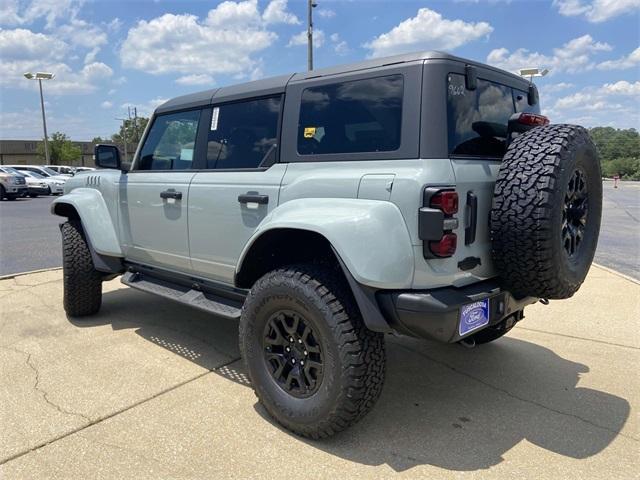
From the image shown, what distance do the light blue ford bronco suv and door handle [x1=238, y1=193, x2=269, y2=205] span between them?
2 centimetres

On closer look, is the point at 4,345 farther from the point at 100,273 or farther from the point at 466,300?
the point at 466,300

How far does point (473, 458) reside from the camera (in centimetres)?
251

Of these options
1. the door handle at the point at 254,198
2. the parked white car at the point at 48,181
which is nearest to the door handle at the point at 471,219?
the door handle at the point at 254,198

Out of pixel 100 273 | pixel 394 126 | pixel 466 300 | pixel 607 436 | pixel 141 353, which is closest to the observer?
pixel 466 300

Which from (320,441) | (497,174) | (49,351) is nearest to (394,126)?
(497,174)

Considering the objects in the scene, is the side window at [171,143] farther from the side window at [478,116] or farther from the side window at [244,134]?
the side window at [478,116]

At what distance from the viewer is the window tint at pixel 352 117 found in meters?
2.58

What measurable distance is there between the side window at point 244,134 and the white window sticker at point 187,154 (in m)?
0.22

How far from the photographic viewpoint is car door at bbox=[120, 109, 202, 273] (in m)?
3.74

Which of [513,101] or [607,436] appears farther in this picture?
[513,101]

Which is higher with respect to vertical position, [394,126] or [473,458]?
[394,126]

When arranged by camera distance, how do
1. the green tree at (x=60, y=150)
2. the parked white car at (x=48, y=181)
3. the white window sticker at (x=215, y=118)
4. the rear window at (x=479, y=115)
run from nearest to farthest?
1. the rear window at (x=479, y=115)
2. the white window sticker at (x=215, y=118)
3. the parked white car at (x=48, y=181)
4. the green tree at (x=60, y=150)

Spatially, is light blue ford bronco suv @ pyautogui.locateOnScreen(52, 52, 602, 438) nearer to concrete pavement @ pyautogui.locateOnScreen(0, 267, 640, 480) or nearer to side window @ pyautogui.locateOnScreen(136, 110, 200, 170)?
concrete pavement @ pyautogui.locateOnScreen(0, 267, 640, 480)

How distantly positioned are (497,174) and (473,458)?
1.48 metres
